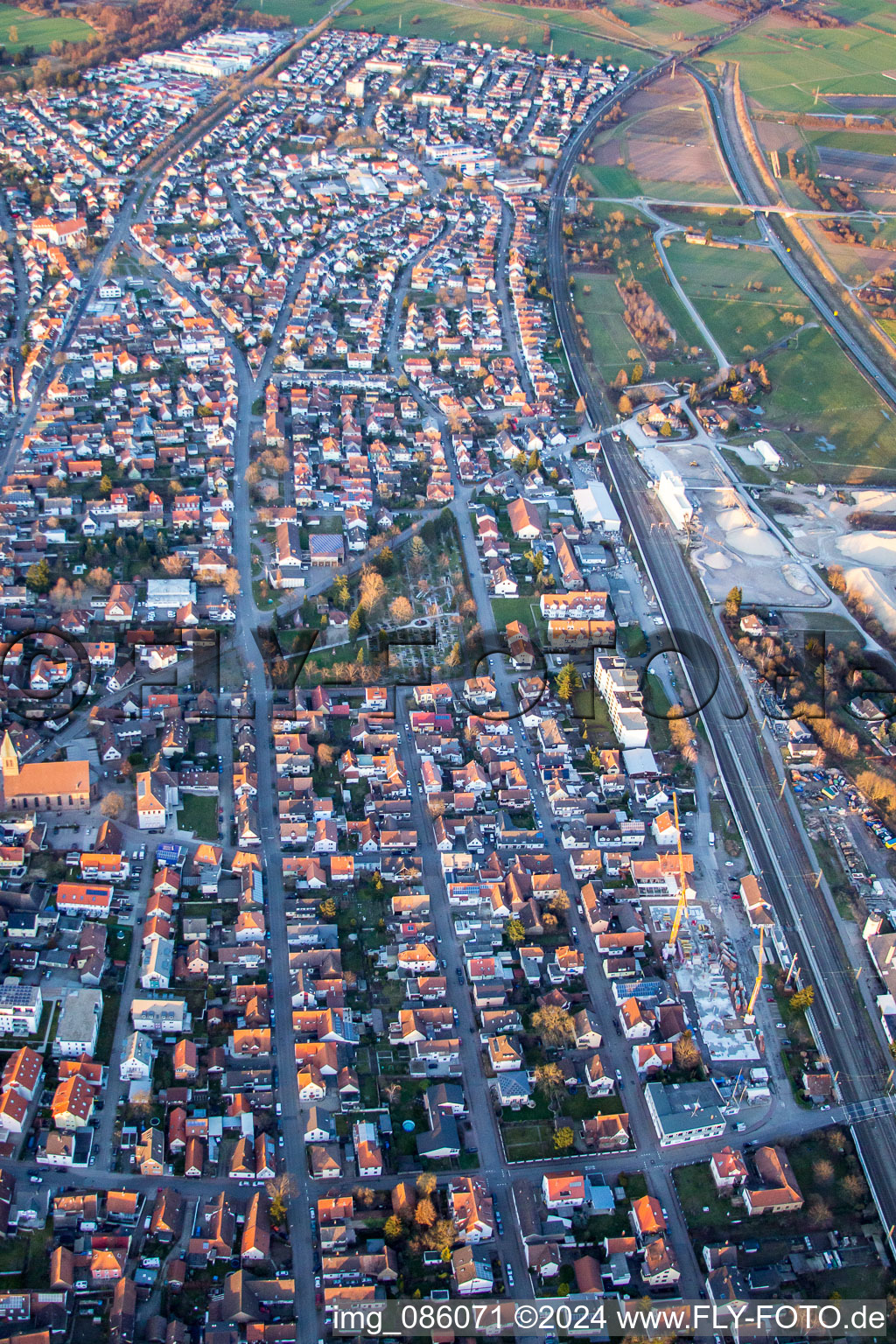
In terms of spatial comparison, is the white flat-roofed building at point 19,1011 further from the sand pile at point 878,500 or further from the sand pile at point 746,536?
the sand pile at point 878,500

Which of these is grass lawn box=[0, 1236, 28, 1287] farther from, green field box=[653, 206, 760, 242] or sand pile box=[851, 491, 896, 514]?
green field box=[653, 206, 760, 242]

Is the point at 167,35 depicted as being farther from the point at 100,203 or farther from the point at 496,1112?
the point at 496,1112

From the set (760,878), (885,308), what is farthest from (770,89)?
(760,878)

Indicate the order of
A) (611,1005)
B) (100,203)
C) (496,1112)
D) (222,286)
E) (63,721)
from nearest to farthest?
(496,1112), (611,1005), (63,721), (222,286), (100,203)

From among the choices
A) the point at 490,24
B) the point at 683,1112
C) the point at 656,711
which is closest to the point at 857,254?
the point at 656,711

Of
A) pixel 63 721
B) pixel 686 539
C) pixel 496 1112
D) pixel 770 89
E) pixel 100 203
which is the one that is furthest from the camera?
pixel 770 89
